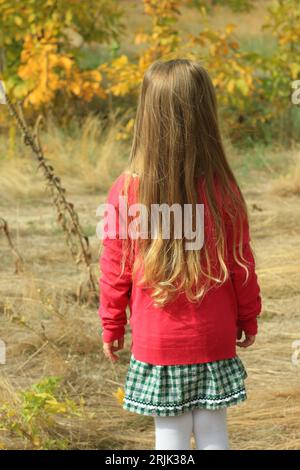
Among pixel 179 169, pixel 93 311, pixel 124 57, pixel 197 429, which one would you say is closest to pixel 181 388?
pixel 197 429

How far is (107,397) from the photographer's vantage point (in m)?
3.73

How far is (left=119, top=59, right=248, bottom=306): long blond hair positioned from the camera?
249 centimetres

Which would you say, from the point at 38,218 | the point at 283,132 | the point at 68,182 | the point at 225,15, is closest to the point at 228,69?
the point at 283,132

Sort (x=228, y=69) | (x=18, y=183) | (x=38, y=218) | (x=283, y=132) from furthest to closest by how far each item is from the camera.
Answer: (x=283, y=132) → (x=228, y=69) → (x=18, y=183) → (x=38, y=218)

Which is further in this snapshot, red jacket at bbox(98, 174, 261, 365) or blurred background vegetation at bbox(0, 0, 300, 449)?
blurred background vegetation at bbox(0, 0, 300, 449)

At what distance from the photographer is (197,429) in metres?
2.60

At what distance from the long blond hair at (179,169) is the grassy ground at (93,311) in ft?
3.16

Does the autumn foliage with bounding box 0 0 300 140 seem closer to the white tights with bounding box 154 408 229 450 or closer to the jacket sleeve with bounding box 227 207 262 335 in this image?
the jacket sleeve with bounding box 227 207 262 335

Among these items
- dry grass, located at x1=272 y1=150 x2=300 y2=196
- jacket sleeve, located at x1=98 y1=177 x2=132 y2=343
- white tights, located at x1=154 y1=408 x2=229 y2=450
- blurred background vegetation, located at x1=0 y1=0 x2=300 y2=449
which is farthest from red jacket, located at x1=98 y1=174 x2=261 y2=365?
dry grass, located at x1=272 y1=150 x2=300 y2=196

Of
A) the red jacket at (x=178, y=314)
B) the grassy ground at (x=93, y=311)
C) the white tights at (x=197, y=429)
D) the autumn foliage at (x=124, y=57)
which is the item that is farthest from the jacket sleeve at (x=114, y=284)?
the autumn foliage at (x=124, y=57)

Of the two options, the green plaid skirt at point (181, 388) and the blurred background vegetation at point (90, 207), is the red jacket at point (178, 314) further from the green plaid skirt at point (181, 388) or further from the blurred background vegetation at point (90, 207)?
the blurred background vegetation at point (90, 207)

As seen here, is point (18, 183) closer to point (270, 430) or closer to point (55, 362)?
point (55, 362)

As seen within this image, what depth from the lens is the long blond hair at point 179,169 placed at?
2486mm

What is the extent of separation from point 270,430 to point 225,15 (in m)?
14.7
